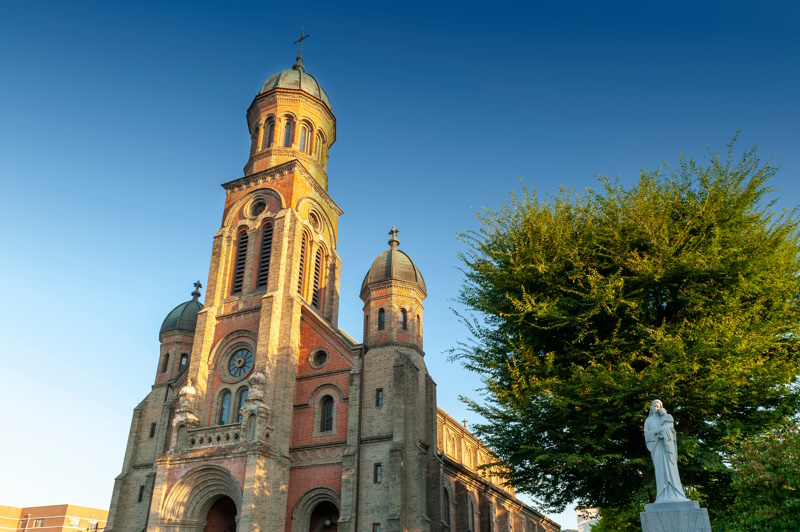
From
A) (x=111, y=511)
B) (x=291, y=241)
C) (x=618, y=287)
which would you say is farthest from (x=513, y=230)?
(x=111, y=511)

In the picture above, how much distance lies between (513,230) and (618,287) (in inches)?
161

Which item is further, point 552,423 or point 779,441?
point 552,423

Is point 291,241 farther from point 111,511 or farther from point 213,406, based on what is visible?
point 111,511

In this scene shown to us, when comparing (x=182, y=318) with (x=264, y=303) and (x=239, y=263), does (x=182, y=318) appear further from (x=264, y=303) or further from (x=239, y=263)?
(x=264, y=303)

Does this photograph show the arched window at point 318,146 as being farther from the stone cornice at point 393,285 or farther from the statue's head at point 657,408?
the statue's head at point 657,408

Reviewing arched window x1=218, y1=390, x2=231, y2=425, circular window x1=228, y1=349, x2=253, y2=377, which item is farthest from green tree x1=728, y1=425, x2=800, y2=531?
arched window x1=218, y1=390, x2=231, y2=425

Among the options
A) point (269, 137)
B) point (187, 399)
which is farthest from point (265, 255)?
point (269, 137)

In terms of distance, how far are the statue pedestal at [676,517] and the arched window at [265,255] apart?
24188 millimetres

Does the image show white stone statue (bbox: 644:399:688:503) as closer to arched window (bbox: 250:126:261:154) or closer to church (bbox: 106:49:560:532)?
church (bbox: 106:49:560:532)

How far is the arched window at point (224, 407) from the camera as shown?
29.2m

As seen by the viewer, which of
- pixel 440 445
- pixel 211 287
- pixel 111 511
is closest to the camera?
pixel 111 511

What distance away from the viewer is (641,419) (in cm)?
1589

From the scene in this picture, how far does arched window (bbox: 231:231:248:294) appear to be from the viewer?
3281 centimetres

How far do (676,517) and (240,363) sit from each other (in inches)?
907
